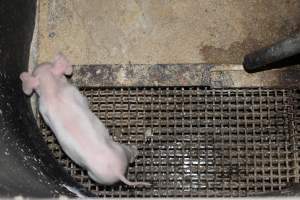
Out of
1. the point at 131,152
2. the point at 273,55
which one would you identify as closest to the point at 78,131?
the point at 131,152

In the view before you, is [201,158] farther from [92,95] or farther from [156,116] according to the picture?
[92,95]

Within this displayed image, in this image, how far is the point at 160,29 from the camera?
218 cm

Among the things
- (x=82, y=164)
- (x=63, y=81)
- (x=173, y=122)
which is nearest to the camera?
(x=82, y=164)

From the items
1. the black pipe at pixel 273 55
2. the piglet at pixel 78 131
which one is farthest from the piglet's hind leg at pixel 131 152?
the black pipe at pixel 273 55

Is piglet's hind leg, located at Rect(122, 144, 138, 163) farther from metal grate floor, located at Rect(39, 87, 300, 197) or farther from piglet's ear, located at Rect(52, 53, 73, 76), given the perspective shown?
piglet's ear, located at Rect(52, 53, 73, 76)

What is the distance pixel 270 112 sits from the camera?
203 cm

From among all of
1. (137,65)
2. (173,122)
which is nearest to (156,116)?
(173,122)

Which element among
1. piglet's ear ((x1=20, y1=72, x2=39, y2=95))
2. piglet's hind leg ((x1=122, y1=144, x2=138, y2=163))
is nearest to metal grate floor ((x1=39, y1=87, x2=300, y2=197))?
piglet's hind leg ((x1=122, y1=144, x2=138, y2=163))

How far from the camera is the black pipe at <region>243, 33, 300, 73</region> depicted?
165cm

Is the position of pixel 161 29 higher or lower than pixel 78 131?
higher

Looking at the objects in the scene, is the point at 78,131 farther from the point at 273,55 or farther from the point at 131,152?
the point at 273,55

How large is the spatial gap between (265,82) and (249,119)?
0.49ft

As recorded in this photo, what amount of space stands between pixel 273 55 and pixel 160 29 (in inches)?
21.5

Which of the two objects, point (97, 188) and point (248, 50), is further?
point (248, 50)
